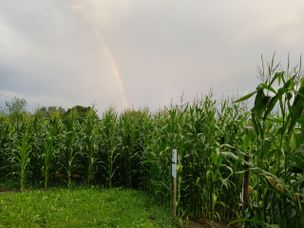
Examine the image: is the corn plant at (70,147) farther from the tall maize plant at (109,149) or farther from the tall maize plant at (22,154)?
the tall maize plant at (22,154)

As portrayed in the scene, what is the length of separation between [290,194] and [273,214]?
0.34m

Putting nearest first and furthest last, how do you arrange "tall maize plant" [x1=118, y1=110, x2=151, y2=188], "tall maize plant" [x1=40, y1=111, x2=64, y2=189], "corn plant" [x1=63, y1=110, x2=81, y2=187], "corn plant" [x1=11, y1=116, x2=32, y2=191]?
"corn plant" [x1=11, y1=116, x2=32, y2=191] < "tall maize plant" [x1=40, y1=111, x2=64, y2=189] < "corn plant" [x1=63, y1=110, x2=81, y2=187] < "tall maize plant" [x1=118, y1=110, x2=151, y2=188]

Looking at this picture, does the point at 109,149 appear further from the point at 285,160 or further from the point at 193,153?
the point at 285,160

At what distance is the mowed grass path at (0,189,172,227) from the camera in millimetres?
6180

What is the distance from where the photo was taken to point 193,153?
685 centimetres

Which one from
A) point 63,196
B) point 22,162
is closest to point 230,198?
point 63,196

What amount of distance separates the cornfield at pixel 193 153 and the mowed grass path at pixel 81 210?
52 cm

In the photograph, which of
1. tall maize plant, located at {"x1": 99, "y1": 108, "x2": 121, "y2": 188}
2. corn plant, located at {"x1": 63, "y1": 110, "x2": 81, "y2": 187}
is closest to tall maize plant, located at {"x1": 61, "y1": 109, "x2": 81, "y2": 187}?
corn plant, located at {"x1": 63, "y1": 110, "x2": 81, "y2": 187}

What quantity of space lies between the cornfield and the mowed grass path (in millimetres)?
523

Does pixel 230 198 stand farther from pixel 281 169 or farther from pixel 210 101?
pixel 281 169

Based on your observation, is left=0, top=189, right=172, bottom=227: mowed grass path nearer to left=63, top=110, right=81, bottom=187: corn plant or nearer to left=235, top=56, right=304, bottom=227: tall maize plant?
left=63, top=110, right=81, bottom=187: corn plant

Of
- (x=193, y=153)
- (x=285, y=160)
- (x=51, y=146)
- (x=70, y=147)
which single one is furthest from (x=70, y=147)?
(x=285, y=160)

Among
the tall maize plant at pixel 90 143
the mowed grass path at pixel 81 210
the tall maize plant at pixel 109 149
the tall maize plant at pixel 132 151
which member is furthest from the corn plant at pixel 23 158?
the tall maize plant at pixel 132 151

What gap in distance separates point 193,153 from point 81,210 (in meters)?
2.34
